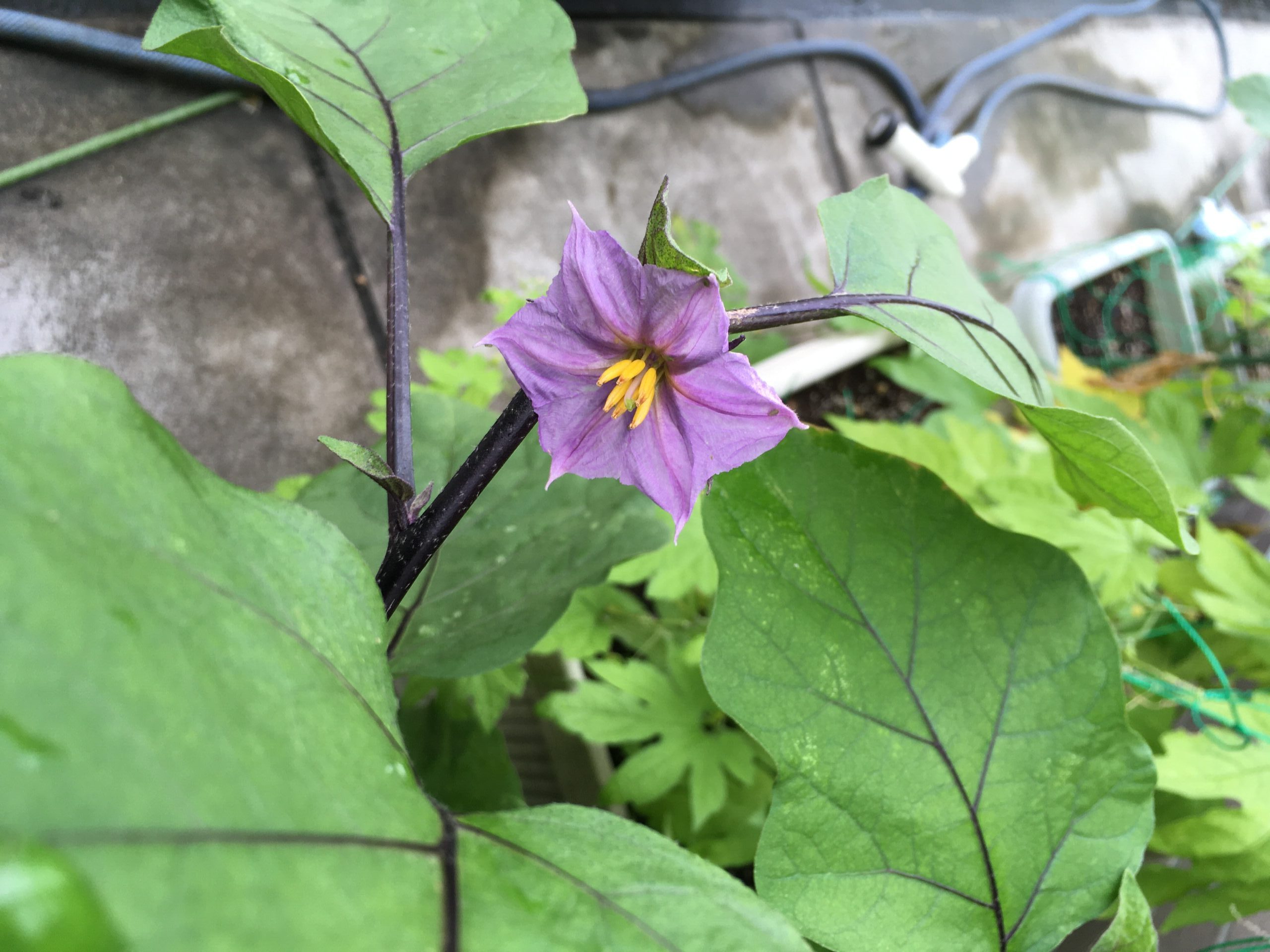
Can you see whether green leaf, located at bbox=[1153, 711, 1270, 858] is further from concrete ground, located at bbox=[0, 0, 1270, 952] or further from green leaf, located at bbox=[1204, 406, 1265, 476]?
green leaf, located at bbox=[1204, 406, 1265, 476]

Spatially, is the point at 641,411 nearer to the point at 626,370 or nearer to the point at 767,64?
the point at 626,370

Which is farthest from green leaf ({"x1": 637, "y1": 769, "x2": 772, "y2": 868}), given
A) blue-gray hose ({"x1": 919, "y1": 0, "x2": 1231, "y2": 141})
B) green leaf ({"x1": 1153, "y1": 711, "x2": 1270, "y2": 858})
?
blue-gray hose ({"x1": 919, "y1": 0, "x2": 1231, "y2": 141})

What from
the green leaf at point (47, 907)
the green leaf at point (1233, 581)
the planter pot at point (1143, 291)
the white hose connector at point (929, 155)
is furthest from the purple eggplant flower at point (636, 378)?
the white hose connector at point (929, 155)

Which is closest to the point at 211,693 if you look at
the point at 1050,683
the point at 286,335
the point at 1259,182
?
the point at 1050,683

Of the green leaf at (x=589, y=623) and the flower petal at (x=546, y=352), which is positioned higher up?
the flower petal at (x=546, y=352)

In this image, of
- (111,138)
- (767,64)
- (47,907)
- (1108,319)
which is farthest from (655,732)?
(1108,319)

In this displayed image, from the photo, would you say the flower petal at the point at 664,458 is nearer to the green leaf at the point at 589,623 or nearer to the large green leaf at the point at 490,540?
the large green leaf at the point at 490,540

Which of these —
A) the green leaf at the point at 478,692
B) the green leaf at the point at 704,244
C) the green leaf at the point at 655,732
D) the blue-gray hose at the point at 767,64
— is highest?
the blue-gray hose at the point at 767,64
